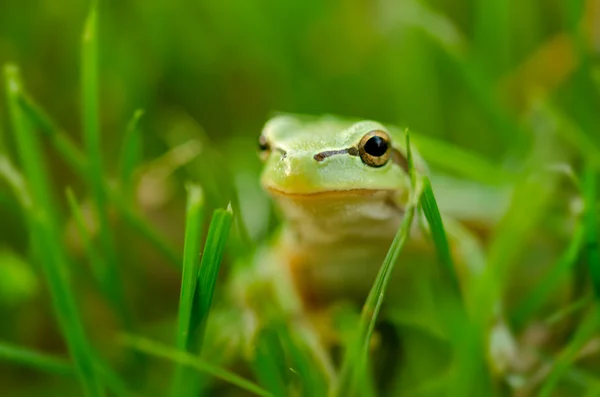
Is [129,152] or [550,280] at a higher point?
[129,152]

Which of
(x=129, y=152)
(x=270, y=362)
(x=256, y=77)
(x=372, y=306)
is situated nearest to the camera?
(x=372, y=306)

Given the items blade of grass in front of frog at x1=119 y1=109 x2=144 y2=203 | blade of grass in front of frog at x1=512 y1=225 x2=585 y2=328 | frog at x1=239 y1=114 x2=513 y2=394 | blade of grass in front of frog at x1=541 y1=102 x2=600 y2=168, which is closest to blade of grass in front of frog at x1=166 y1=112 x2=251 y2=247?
frog at x1=239 y1=114 x2=513 y2=394

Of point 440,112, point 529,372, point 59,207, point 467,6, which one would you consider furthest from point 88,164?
point 467,6

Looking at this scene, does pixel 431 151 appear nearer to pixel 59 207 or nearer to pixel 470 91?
pixel 470 91

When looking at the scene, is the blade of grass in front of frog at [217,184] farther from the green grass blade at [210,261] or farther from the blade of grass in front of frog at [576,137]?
the blade of grass in front of frog at [576,137]

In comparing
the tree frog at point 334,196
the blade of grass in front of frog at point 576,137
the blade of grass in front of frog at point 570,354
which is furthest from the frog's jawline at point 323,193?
the blade of grass in front of frog at point 576,137

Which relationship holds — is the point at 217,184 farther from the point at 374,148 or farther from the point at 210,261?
the point at 210,261

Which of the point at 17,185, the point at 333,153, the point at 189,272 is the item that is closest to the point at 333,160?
the point at 333,153
